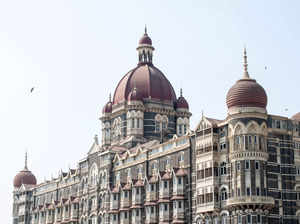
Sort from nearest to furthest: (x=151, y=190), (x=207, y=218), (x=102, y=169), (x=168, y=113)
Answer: (x=207, y=218) < (x=151, y=190) < (x=102, y=169) < (x=168, y=113)

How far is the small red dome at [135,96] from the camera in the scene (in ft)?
347

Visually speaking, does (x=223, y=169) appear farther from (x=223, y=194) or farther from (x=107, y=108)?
(x=107, y=108)

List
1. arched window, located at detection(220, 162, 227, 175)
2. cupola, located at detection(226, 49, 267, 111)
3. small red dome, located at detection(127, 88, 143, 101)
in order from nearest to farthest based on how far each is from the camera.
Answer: cupola, located at detection(226, 49, 267, 111)
arched window, located at detection(220, 162, 227, 175)
small red dome, located at detection(127, 88, 143, 101)

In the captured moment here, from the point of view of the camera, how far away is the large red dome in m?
108

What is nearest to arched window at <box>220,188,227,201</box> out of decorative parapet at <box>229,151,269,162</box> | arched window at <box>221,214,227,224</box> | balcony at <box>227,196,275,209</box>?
arched window at <box>221,214,227,224</box>

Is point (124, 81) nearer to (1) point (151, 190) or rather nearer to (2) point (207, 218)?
(1) point (151, 190)

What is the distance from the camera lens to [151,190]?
87.0m

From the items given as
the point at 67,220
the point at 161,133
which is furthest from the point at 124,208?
the point at 67,220

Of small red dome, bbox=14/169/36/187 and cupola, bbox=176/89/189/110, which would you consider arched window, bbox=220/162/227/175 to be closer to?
cupola, bbox=176/89/189/110

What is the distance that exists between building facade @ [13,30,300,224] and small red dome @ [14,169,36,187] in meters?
12.9

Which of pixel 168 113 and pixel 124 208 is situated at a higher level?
pixel 168 113

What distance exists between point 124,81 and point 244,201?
46.2 metres

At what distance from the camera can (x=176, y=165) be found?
8388 cm

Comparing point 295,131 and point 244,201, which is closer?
point 244,201
